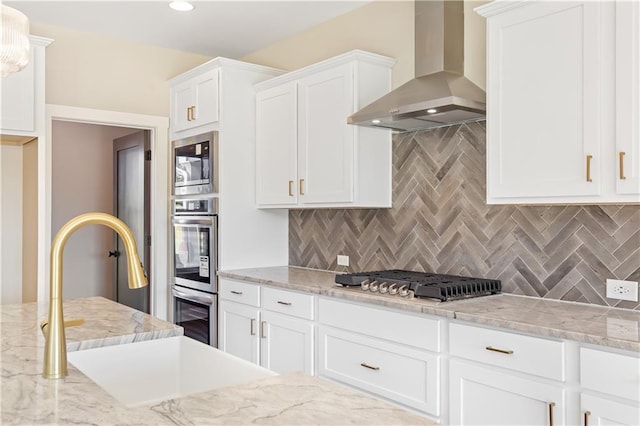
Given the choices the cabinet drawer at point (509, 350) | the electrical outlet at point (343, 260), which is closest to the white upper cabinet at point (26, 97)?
the electrical outlet at point (343, 260)

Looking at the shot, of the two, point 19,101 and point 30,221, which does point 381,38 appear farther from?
point 30,221

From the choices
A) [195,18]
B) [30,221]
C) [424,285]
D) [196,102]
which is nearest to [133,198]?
[30,221]

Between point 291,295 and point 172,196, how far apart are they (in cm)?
185

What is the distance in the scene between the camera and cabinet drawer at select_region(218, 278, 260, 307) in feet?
11.7

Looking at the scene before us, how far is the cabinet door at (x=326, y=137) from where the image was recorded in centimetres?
332

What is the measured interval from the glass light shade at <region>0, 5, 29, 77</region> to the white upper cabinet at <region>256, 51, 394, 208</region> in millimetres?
1814

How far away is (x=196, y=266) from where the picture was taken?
420cm

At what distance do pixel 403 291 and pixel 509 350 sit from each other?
663 millimetres

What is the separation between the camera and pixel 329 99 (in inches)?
136

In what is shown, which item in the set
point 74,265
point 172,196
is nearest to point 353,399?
point 172,196

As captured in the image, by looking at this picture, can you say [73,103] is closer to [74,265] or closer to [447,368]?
[74,265]

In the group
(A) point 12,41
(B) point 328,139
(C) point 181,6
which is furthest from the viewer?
(C) point 181,6

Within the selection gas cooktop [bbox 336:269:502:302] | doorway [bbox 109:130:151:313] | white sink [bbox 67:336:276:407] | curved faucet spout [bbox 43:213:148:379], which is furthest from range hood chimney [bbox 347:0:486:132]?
doorway [bbox 109:130:151:313]

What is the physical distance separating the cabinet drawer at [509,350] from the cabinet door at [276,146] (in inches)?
69.9
